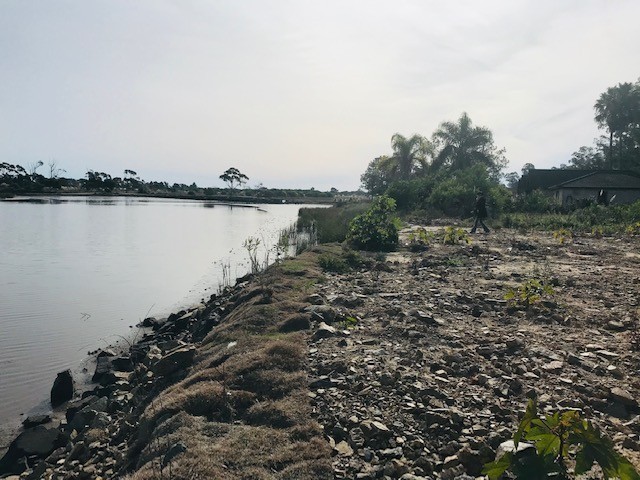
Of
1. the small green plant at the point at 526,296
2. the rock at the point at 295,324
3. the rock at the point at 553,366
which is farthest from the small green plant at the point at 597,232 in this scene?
the rock at the point at 295,324

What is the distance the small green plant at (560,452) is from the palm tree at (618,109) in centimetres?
5836

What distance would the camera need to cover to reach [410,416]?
4.52 metres

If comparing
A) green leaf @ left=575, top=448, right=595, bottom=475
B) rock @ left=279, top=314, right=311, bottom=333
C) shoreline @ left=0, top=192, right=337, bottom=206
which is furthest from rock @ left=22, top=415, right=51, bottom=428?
shoreline @ left=0, top=192, right=337, bottom=206

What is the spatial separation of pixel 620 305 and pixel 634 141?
5255 cm

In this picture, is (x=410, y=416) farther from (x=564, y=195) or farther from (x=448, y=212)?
(x=564, y=195)

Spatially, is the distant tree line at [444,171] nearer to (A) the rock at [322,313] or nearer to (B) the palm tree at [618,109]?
(B) the palm tree at [618,109]

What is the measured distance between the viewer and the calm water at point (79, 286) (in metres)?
9.34

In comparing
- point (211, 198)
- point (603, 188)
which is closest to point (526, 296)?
point (603, 188)

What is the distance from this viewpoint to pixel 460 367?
5566 millimetres

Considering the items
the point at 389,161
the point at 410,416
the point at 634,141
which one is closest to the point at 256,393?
the point at 410,416

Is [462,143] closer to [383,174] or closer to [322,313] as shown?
[383,174]

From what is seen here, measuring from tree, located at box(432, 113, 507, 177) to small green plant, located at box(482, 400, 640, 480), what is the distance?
4919cm

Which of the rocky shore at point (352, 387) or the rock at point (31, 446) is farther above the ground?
the rocky shore at point (352, 387)

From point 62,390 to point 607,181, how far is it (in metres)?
38.4
